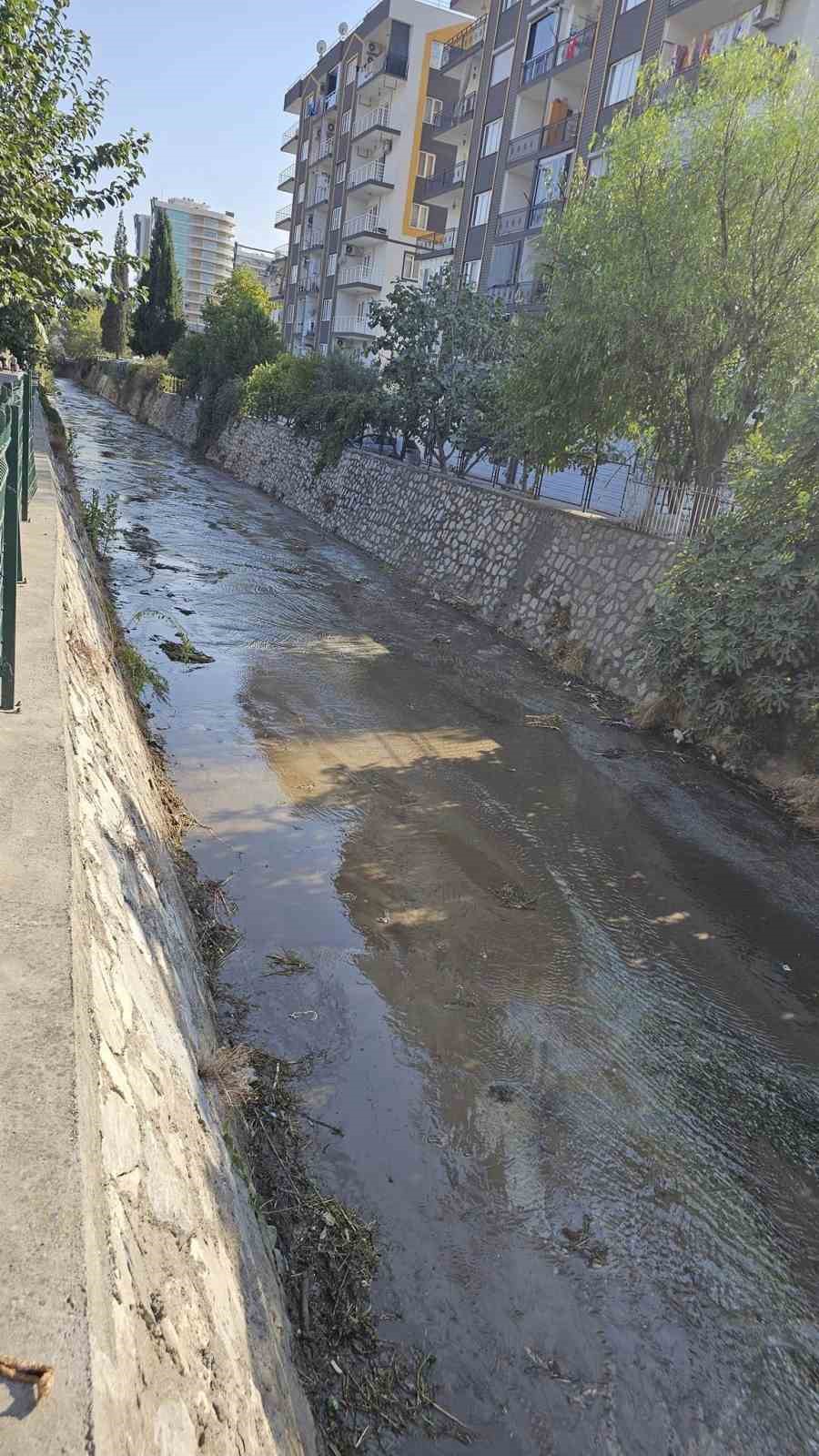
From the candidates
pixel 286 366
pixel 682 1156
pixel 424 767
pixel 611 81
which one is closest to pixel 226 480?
pixel 286 366

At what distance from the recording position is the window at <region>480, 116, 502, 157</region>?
35.5m

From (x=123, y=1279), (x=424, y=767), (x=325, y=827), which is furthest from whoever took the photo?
(x=424, y=767)

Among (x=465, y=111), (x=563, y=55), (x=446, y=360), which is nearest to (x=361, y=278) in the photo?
(x=465, y=111)

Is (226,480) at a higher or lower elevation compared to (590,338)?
lower

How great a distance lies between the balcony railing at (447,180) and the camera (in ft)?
134

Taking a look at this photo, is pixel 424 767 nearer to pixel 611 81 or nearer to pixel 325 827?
pixel 325 827

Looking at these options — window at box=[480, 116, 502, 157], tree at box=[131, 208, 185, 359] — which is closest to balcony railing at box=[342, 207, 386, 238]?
window at box=[480, 116, 502, 157]

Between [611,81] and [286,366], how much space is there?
1430cm

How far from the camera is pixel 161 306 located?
210ft

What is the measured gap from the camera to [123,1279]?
2.17 m

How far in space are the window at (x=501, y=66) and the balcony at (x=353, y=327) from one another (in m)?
14.3

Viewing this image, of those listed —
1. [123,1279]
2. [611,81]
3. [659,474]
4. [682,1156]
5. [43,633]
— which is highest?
[611,81]

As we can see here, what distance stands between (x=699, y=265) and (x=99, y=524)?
1206cm

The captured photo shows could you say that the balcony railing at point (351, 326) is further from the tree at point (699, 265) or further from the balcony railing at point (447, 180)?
the tree at point (699, 265)
